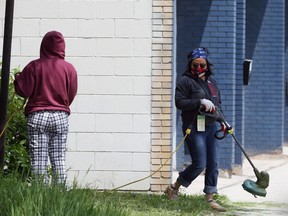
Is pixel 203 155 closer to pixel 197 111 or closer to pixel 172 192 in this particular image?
pixel 197 111

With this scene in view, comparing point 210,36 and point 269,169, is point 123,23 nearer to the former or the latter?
point 210,36

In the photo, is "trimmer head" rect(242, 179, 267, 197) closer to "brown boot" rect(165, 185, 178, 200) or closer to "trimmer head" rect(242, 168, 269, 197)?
"trimmer head" rect(242, 168, 269, 197)

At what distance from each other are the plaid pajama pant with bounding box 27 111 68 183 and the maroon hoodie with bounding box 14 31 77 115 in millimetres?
71

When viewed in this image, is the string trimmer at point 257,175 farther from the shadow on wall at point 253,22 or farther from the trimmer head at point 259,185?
the shadow on wall at point 253,22

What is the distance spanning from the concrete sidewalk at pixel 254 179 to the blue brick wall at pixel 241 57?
1.02 ft

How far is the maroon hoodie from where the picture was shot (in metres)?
8.66

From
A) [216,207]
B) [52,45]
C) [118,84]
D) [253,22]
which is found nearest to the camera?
[52,45]

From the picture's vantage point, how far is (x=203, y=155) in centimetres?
970

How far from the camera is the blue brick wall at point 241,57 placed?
13.9 meters

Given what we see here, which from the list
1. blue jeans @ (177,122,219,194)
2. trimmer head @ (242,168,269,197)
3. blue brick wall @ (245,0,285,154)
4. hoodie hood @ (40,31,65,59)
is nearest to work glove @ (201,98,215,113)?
blue jeans @ (177,122,219,194)

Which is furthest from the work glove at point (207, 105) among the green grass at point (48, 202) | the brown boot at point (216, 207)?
the green grass at point (48, 202)

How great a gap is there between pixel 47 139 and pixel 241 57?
654 cm

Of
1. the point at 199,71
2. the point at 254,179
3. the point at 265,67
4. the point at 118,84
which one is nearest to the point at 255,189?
the point at 199,71

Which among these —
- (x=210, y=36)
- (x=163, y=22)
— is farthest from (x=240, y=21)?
(x=163, y=22)
